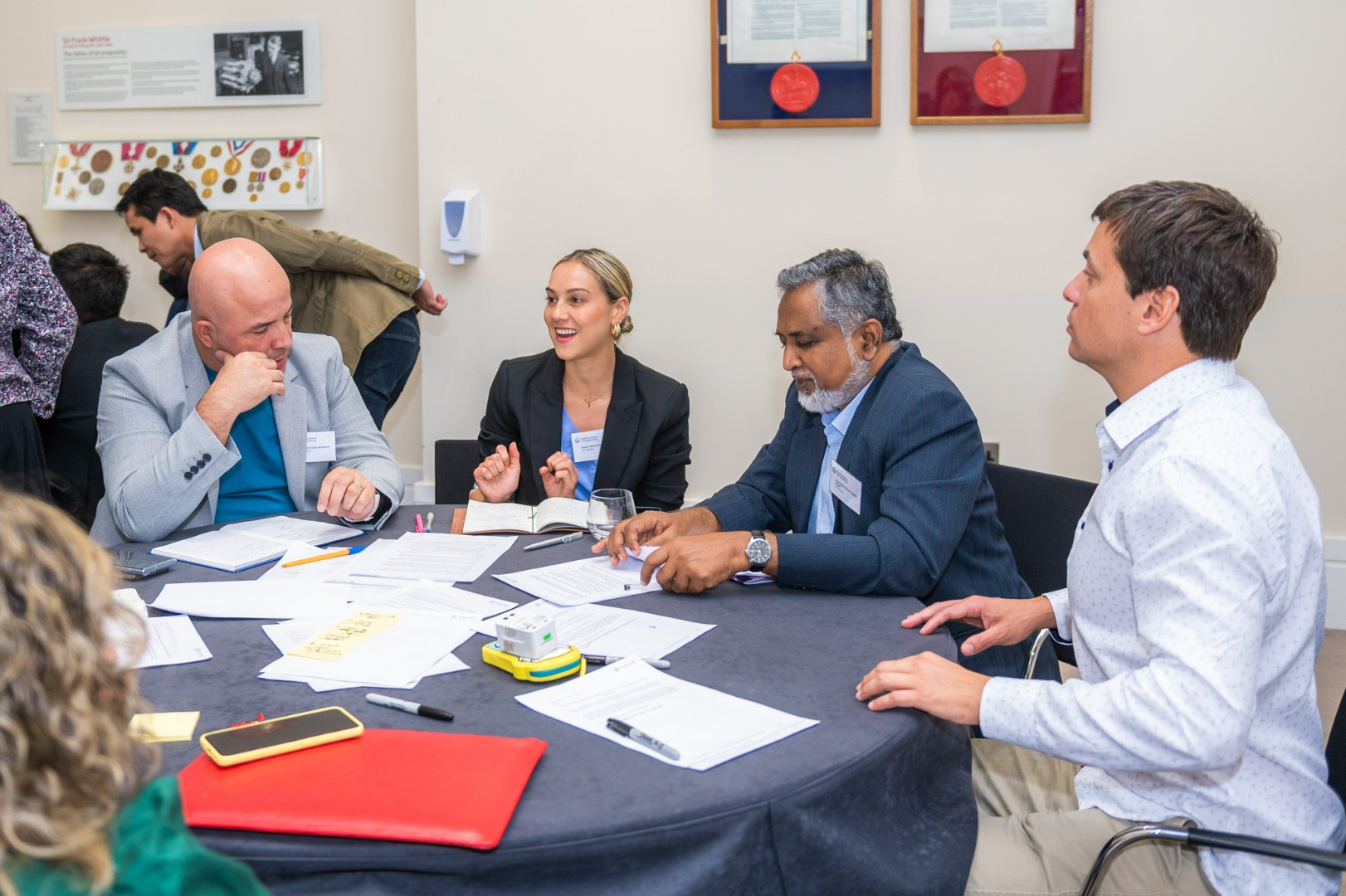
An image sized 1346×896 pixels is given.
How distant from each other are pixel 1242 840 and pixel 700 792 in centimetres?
63

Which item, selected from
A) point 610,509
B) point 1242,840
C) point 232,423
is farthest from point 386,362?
point 1242,840

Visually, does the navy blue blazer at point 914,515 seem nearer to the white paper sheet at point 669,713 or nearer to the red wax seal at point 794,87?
the white paper sheet at point 669,713

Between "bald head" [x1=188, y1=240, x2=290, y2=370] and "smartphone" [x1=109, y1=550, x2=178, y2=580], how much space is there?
2.22ft

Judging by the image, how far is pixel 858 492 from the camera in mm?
2150

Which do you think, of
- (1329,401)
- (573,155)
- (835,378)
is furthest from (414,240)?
(1329,401)

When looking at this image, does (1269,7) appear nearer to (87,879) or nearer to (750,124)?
(750,124)

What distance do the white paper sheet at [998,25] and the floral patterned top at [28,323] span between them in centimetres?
301

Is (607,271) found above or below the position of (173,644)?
above

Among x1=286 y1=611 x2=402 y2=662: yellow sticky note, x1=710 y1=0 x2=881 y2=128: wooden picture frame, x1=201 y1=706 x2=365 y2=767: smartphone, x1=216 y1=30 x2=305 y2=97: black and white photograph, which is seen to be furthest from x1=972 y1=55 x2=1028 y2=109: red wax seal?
Result: x1=201 y1=706 x2=365 y2=767: smartphone

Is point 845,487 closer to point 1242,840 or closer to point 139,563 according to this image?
point 1242,840

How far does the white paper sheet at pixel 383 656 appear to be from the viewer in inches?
58.2

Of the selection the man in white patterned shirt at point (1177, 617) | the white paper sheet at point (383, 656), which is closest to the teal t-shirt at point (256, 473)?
the white paper sheet at point (383, 656)

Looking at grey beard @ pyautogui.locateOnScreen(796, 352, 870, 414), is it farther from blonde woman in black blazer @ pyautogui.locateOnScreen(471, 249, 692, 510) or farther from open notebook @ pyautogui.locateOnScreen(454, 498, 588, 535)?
blonde woman in black blazer @ pyautogui.locateOnScreen(471, 249, 692, 510)

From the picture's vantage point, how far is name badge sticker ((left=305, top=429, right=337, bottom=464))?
2.69m
